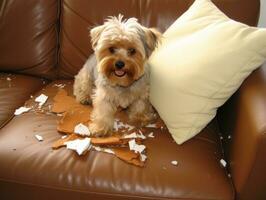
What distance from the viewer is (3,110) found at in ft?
6.15

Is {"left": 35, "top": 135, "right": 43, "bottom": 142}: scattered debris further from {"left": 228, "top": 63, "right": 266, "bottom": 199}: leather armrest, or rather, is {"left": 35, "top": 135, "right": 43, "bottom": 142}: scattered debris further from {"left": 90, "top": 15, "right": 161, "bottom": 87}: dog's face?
{"left": 228, "top": 63, "right": 266, "bottom": 199}: leather armrest

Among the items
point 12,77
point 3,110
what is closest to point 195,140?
point 3,110

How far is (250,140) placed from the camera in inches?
52.2

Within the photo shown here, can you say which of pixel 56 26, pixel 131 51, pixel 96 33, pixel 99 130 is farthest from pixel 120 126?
pixel 56 26

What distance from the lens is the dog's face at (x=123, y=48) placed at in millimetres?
1755

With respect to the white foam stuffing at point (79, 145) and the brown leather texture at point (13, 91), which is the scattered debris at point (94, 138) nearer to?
the white foam stuffing at point (79, 145)

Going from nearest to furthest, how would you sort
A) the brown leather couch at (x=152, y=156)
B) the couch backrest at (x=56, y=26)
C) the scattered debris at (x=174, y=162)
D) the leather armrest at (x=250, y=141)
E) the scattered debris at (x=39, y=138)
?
the leather armrest at (x=250, y=141) → the brown leather couch at (x=152, y=156) → the scattered debris at (x=174, y=162) → the scattered debris at (x=39, y=138) → the couch backrest at (x=56, y=26)

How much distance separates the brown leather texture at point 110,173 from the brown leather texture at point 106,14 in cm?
76

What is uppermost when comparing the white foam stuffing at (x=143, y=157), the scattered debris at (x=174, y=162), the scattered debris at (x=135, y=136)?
the scattered debris at (x=174, y=162)

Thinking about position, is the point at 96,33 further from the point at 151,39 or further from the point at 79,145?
the point at 79,145

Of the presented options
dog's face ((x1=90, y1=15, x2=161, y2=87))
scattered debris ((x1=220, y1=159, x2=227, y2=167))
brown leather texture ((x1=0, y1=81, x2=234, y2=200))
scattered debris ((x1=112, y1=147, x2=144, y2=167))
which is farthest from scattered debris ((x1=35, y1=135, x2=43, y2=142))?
scattered debris ((x1=220, y1=159, x2=227, y2=167))

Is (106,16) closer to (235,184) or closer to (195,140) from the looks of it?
(195,140)

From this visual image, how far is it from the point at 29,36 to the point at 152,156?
1244mm

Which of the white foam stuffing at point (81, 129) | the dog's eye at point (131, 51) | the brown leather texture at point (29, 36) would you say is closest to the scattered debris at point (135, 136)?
the white foam stuffing at point (81, 129)
